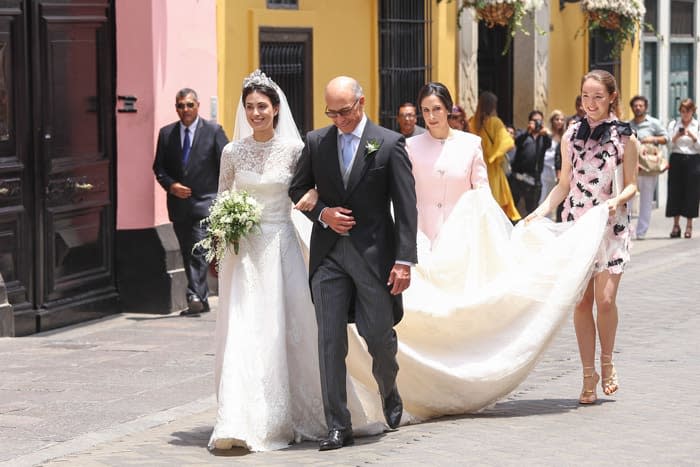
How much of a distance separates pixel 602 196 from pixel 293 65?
7.80 m

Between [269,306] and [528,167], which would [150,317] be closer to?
[269,306]

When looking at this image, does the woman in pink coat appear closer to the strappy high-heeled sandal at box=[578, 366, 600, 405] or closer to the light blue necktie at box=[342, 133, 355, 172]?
the strappy high-heeled sandal at box=[578, 366, 600, 405]

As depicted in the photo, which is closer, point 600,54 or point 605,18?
point 605,18

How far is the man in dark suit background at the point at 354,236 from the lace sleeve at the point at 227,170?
1.55 feet

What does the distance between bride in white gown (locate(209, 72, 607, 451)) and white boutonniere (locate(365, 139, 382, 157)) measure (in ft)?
1.60

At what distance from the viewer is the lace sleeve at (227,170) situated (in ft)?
29.4

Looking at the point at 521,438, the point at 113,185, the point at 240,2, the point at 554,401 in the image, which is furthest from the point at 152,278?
the point at 521,438

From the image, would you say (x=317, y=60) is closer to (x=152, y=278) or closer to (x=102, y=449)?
(x=152, y=278)

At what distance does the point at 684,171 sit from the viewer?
21.6 metres

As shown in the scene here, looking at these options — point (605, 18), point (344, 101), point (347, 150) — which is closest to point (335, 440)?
point (347, 150)

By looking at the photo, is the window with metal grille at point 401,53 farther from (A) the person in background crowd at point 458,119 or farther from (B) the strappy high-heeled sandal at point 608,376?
(B) the strappy high-heeled sandal at point 608,376

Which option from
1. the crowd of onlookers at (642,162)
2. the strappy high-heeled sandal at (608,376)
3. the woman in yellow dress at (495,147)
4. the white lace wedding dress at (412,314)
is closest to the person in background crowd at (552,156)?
the crowd of onlookers at (642,162)

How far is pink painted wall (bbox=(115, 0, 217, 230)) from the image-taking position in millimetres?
14258

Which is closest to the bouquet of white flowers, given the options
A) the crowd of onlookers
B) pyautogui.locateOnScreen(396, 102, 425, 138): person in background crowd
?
pyautogui.locateOnScreen(396, 102, 425, 138): person in background crowd
